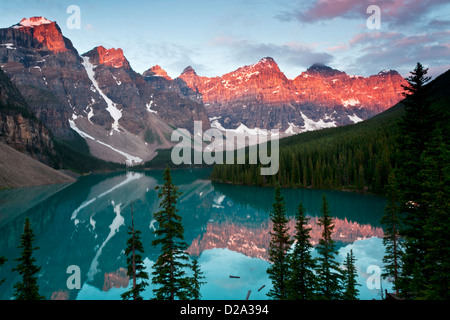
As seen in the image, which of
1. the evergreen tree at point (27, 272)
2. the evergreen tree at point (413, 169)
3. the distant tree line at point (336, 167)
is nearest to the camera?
the evergreen tree at point (27, 272)

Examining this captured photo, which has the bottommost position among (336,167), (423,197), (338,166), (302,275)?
(302,275)

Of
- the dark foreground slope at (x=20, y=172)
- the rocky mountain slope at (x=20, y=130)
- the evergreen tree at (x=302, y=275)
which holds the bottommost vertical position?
the evergreen tree at (x=302, y=275)

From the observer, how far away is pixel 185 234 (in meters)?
53.8

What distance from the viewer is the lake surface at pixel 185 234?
3086 centimetres

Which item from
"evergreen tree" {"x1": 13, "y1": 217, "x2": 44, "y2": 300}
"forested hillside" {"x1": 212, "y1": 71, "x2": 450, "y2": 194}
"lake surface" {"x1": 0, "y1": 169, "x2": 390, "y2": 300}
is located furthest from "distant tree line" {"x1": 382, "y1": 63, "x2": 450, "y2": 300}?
"forested hillside" {"x1": 212, "y1": 71, "x2": 450, "y2": 194}

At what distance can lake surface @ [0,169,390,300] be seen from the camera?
30.9 metres

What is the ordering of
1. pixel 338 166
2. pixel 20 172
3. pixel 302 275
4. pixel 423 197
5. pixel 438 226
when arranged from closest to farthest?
pixel 438 226, pixel 423 197, pixel 302 275, pixel 338 166, pixel 20 172

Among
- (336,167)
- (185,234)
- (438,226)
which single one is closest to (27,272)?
(438,226)

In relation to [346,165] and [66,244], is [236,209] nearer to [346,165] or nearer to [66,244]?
[66,244]

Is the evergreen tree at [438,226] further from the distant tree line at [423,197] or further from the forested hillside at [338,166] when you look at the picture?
the forested hillside at [338,166]

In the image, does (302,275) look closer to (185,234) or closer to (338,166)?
(185,234)

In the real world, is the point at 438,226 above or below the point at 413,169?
below

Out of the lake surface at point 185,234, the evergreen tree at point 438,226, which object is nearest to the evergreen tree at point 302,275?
the evergreen tree at point 438,226
